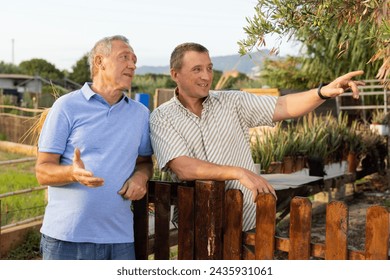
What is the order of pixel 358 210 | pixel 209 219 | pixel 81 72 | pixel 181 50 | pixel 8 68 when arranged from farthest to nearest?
pixel 81 72
pixel 8 68
pixel 358 210
pixel 181 50
pixel 209 219

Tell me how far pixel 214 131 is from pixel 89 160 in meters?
0.65

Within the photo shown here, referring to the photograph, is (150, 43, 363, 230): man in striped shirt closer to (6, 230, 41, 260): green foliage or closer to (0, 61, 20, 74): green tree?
(6, 230, 41, 260): green foliage

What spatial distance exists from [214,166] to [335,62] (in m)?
16.7

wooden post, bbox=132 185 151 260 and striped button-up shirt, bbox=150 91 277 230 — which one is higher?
striped button-up shirt, bbox=150 91 277 230

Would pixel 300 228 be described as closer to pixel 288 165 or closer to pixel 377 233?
pixel 377 233

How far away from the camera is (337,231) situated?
2.81 m

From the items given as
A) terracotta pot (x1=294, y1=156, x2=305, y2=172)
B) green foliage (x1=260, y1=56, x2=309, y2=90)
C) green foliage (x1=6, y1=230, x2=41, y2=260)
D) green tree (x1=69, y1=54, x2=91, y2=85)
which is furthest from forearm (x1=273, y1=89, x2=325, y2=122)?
green tree (x1=69, y1=54, x2=91, y2=85)

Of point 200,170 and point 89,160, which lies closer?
point 89,160

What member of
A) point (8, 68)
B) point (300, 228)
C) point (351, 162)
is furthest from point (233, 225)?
point (8, 68)

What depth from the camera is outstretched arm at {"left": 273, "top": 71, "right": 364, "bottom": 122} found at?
9.97 ft

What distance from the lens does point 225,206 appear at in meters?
3.14

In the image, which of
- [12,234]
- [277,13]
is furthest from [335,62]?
[277,13]

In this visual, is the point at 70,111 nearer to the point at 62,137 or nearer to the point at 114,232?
the point at 62,137

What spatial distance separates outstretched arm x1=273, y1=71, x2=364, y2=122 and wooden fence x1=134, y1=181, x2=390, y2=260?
1.76 ft
